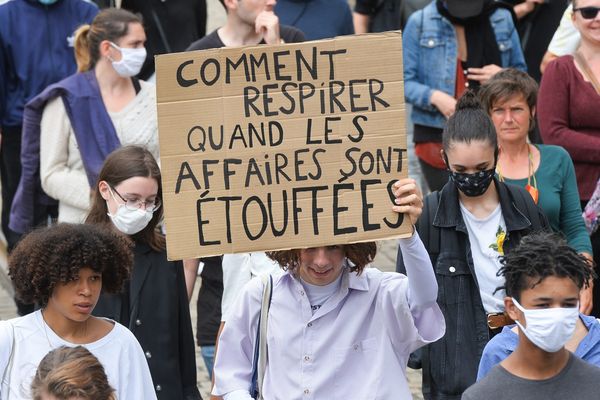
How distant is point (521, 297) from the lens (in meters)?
5.00

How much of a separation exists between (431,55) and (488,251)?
2.87m

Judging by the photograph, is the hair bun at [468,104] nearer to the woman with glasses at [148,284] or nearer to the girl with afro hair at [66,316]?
the woman with glasses at [148,284]

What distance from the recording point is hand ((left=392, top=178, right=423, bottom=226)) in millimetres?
5148

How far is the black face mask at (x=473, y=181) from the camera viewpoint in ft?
20.8

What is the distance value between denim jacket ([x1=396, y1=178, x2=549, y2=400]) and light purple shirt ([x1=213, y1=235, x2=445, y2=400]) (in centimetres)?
91

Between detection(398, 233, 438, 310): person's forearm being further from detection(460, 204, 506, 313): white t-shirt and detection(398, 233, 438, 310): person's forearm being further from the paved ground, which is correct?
the paved ground

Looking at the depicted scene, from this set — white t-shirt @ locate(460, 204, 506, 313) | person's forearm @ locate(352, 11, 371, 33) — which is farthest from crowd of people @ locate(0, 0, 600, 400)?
person's forearm @ locate(352, 11, 371, 33)

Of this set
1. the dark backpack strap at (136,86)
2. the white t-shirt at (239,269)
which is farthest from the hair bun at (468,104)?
the dark backpack strap at (136,86)

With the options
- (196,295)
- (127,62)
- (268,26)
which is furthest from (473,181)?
(196,295)

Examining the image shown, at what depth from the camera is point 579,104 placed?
8109 mm

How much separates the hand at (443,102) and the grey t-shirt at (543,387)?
4172mm

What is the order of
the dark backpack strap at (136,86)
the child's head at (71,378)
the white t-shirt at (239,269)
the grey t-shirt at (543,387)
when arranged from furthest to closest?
the dark backpack strap at (136,86) → the white t-shirt at (239,269) → the child's head at (71,378) → the grey t-shirt at (543,387)

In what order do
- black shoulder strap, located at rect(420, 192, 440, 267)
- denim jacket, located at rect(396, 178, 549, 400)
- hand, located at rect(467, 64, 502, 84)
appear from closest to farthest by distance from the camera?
denim jacket, located at rect(396, 178, 549, 400) < black shoulder strap, located at rect(420, 192, 440, 267) < hand, located at rect(467, 64, 502, 84)

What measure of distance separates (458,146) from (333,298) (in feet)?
4.27
